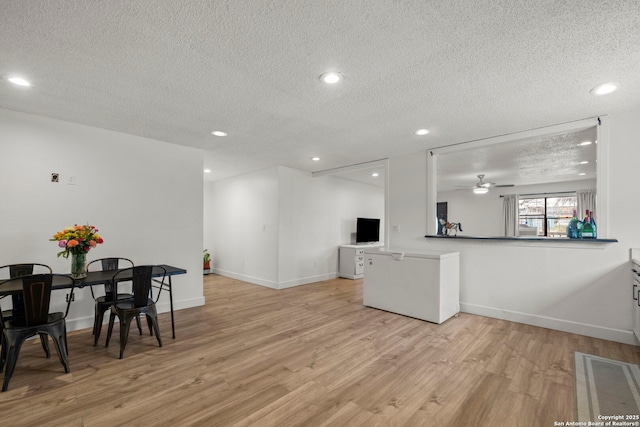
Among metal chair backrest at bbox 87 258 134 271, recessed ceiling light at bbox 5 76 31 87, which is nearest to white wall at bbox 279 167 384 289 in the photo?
metal chair backrest at bbox 87 258 134 271

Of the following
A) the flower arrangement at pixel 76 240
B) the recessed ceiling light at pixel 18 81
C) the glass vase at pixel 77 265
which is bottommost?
the glass vase at pixel 77 265

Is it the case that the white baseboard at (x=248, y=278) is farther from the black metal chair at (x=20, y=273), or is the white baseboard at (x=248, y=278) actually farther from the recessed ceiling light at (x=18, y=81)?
the recessed ceiling light at (x=18, y=81)

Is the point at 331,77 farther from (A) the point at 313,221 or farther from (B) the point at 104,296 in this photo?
(A) the point at 313,221

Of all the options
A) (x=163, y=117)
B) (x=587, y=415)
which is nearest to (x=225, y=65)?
(x=163, y=117)

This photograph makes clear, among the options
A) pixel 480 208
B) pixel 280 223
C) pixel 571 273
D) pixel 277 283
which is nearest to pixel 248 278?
pixel 277 283

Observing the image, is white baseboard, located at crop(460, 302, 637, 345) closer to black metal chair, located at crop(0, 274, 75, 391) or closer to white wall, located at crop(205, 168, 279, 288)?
white wall, located at crop(205, 168, 279, 288)

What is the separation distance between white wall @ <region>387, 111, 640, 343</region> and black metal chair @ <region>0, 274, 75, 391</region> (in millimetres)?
4393

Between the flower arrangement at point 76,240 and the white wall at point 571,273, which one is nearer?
the flower arrangement at point 76,240

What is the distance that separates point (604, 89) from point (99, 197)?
5.46 meters

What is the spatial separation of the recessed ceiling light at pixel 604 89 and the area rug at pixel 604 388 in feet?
7.92

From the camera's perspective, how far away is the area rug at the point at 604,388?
1.99 metres

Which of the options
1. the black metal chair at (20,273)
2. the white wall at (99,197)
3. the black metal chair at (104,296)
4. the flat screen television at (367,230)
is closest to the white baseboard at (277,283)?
the flat screen television at (367,230)

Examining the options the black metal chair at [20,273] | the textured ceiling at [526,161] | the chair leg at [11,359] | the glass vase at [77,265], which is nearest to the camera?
the chair leg at [11,359]

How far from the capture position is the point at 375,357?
2.79 metres
